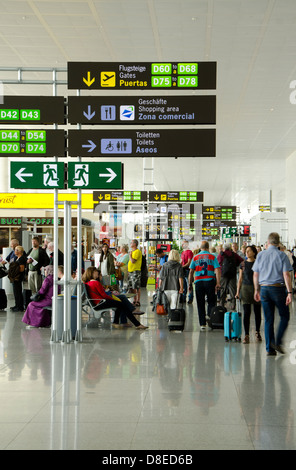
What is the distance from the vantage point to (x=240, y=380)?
7.69 metres

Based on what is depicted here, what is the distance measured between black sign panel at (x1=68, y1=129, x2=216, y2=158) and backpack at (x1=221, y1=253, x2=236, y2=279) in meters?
5.09

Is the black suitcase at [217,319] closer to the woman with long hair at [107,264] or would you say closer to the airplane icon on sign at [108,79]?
the woman with long hair at [107,264]

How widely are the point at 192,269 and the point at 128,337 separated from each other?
206 cm

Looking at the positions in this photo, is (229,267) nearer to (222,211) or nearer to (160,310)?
(160,310)

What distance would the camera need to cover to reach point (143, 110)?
1054cm

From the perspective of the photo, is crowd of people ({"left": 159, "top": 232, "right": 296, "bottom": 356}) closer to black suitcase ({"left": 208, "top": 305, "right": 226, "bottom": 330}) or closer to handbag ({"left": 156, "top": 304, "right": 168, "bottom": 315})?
black suitcase ({"left": 208, "top": 305, "right": 226, "bottom": 330})

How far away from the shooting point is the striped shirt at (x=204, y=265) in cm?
1241

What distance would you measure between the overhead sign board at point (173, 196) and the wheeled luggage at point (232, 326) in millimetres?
17485

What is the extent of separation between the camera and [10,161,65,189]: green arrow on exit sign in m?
10.6

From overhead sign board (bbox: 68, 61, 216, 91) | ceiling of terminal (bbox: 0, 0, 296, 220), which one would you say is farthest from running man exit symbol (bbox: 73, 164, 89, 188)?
ceiling of terminal (bbox: 0, 0, 296, 220)

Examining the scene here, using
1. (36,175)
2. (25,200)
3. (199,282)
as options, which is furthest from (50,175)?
(25,200)

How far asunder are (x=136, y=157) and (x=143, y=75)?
1630 mm

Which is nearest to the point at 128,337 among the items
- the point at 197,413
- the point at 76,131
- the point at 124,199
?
the point at 76,131
